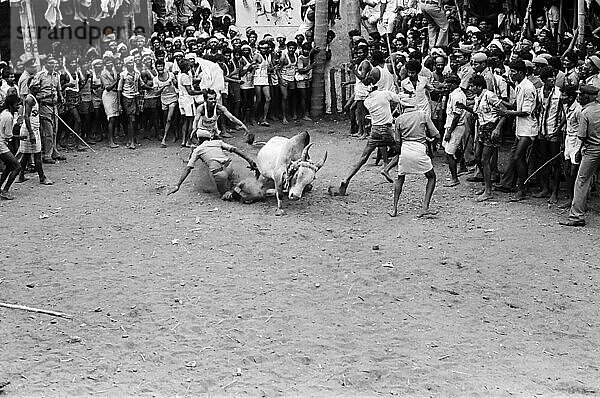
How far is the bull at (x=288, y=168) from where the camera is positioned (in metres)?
11.4

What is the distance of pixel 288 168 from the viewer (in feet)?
37.7

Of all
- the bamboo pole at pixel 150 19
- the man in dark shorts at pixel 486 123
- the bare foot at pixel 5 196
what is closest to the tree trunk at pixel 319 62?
the bamboo pole at pixel 150 19

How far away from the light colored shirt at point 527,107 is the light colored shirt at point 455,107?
103 centimetres

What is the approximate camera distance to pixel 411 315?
7.83 m

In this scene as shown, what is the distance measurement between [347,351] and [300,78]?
38.1 feet

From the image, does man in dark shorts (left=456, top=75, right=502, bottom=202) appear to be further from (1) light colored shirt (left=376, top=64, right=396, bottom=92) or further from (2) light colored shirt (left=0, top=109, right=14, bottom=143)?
(2) light colored shirt (left=0, top=109, right=14, bottom=143)

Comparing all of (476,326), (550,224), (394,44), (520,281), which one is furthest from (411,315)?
(394,44)

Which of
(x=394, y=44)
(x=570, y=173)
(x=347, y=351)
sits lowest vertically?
(x=347, y=351)

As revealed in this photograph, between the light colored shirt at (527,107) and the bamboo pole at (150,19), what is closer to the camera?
the light colored shirt at (527,107)

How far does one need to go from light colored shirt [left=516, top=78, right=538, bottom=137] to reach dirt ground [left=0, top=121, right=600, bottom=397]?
1.01 meters

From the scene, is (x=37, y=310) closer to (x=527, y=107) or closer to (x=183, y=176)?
(x=183, y=176)

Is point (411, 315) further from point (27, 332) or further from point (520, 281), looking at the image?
point (27, 332)

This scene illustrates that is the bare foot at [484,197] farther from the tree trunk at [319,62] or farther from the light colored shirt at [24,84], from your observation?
the light colored shirt at [24,84]

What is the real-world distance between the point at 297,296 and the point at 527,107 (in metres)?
4.75
